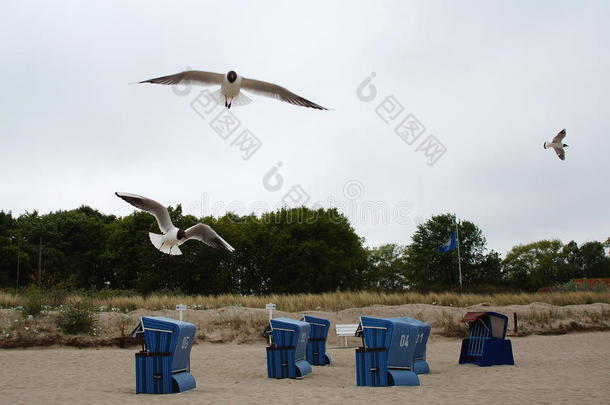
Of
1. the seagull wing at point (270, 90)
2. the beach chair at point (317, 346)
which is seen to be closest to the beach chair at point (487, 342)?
the beach chair at point (317, 346)

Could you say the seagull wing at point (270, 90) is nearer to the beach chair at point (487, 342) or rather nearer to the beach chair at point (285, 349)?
the beach chair at point (285, 349)

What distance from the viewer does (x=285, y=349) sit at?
489 inches

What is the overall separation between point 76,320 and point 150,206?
1070cm

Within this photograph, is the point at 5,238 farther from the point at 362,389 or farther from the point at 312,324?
the point at 362,389

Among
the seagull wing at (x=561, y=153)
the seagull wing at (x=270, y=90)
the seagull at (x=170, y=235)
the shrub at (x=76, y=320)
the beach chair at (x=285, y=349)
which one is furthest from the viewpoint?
the shrub at (x=76, y=320)

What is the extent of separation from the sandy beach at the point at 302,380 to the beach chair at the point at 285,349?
0.28m

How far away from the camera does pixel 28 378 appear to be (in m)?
12.3

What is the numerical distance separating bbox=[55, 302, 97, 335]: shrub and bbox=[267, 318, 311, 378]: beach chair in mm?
10457

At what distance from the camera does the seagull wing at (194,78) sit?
1133 centimetres

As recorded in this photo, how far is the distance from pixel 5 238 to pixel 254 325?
37.1 meters

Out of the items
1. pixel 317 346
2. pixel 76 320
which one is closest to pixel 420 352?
pixel 317 346

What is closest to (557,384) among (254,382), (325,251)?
(254,382)

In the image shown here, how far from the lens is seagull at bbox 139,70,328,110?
11242mm

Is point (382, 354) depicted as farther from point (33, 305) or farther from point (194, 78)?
point (33, 305)
